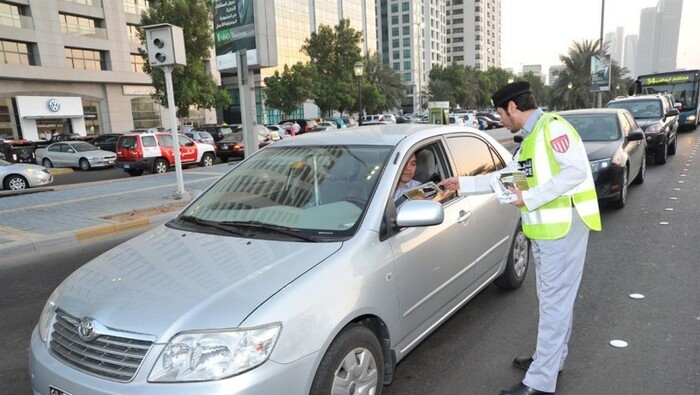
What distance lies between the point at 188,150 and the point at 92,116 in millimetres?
34096

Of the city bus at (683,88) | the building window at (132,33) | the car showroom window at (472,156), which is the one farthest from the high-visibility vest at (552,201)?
the building window at (132,33)

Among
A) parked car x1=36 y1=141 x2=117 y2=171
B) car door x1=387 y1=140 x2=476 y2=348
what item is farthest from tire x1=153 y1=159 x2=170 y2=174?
car door x1=387 y1=140 x2=476 y2=348

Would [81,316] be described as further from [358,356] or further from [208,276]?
[358,356]

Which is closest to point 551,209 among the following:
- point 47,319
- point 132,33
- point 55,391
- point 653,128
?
point 55,391

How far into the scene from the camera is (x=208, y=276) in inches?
95.1

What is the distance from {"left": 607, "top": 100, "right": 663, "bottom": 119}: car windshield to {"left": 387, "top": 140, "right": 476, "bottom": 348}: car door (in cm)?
1236

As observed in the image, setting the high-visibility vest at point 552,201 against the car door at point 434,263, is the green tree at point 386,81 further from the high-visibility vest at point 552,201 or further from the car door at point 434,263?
the high-visibility vest at point 552,201

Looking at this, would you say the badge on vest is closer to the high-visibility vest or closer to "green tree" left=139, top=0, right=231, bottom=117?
the high-visibility vest

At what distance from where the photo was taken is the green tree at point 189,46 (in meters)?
31.0

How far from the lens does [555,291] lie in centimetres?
284

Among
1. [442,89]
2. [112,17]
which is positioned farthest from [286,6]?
[112,17]

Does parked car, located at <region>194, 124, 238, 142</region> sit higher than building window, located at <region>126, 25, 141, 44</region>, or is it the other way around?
building window, located at <region>126, 25, 141, 44</region>

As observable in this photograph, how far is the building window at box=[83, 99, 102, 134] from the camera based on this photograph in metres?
46.9

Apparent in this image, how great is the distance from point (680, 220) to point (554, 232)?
5.71 m
